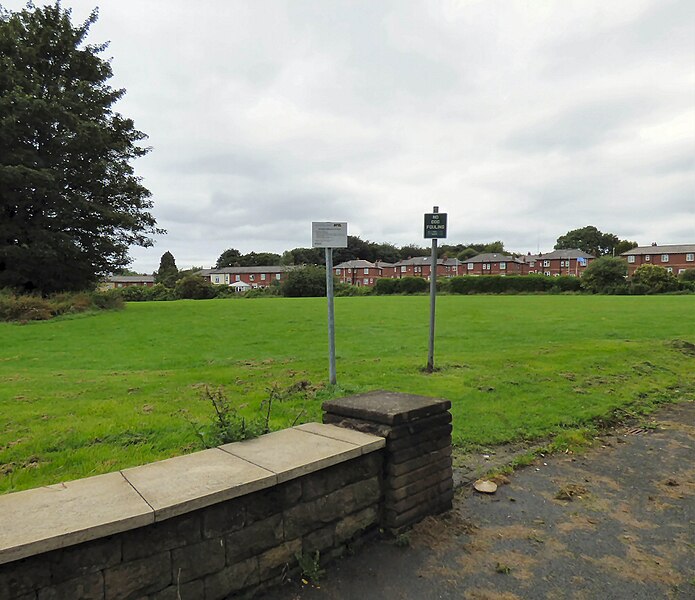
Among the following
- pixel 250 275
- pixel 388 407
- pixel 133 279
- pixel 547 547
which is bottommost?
pixel 547 547

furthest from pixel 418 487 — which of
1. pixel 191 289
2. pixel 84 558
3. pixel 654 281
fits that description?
pixel 654 281

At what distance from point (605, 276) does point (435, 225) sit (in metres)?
54.9

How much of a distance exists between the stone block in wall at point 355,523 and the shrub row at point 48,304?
20112mm

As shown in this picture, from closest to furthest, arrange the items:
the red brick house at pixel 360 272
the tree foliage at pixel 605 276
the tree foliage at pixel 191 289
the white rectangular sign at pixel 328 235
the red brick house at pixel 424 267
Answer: the white rectangular sign at pixel 328 235
the tree foliage at pixel 605 276
the tree foliage at pixel 191 289
the red brick house at pixel 424 267
the red brick house at pixel 360 272

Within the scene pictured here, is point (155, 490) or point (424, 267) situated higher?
point (424, 267)

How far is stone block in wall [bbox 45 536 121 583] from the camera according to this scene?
190cm

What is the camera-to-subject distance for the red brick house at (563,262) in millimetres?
93188

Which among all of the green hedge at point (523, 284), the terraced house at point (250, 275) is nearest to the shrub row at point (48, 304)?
the green hedge at point (523, 284)

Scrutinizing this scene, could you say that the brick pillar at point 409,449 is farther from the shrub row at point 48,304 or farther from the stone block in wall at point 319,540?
the shrub row at point 48,304

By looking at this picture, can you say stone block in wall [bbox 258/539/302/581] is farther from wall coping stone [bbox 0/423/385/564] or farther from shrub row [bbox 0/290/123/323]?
shrub row [bbox 0/290/123/323]

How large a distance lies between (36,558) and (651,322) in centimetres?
1995

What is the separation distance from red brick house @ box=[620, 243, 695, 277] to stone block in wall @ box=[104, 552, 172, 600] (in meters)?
90.3

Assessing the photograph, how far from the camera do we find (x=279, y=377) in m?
7.98

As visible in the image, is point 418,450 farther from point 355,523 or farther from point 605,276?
point 605,276
